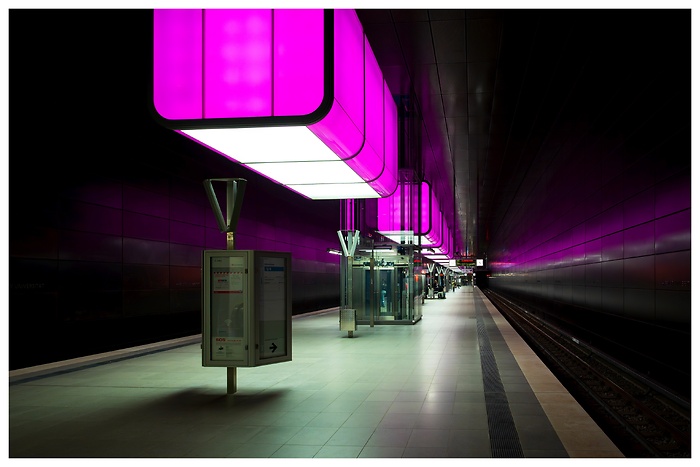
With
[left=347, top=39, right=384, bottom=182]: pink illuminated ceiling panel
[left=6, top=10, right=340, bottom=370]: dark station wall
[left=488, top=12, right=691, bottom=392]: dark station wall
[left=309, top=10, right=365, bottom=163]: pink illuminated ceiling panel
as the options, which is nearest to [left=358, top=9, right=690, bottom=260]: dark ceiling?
[left=488, top=12, right=691, bottom=392]: dark station wall

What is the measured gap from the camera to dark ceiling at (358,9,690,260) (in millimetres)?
9930

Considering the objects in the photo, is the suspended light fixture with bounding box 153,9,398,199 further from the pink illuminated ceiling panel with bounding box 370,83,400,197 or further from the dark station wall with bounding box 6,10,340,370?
the dark station wall with bounding box 6,10,340,370

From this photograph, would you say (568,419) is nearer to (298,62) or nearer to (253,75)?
(298,62)

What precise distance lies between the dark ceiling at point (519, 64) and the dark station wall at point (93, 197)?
519 cm

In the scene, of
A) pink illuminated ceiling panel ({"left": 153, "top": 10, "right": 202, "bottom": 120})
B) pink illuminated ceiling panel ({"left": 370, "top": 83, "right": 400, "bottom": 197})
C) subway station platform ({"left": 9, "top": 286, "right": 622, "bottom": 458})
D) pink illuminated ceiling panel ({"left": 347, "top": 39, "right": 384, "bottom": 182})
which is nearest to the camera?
subway station platform ({"left": 9, "top": 286, "right": 622, "bottom": 458})

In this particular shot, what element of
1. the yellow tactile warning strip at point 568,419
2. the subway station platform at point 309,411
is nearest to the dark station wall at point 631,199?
the yellow tactile warning strip at point 568,419

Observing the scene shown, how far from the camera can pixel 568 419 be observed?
6.07 metres

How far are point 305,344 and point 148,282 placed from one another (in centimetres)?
399

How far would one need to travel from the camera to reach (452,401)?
717 cm

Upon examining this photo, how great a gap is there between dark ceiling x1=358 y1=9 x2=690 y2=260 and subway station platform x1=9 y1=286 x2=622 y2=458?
5657 millimetres

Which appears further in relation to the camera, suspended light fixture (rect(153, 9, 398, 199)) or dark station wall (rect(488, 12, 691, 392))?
dark station wall (rect(488, 12, 691, 392))

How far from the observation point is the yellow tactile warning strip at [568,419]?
504 cm

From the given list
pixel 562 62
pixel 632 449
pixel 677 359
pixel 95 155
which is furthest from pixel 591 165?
pixel 95 155

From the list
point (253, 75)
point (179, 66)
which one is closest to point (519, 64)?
point (253, 75)
